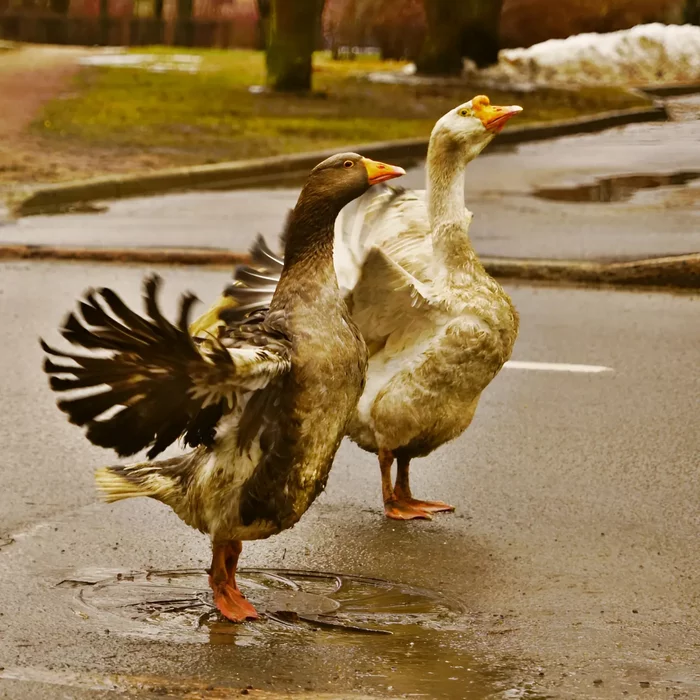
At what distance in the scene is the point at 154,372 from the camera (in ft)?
13.8

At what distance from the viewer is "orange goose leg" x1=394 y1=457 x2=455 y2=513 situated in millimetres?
6035

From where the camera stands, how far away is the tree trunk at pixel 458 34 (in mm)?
28375

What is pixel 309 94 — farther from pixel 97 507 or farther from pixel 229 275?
pixel 97 507

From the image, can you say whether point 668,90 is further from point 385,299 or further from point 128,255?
point 385,299

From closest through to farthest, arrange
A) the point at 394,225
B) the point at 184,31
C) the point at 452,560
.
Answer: the point at 452,560 → the point at 394,225 → the point at 184,31

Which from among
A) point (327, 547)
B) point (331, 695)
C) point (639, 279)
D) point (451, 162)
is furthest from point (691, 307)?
point (331, 695)

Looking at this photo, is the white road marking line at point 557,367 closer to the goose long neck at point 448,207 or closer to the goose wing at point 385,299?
the goose long neck at point 448,207

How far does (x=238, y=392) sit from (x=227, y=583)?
29.4 inches

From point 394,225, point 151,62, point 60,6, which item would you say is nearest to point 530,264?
point 394,225

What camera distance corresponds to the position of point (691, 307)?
9922mm

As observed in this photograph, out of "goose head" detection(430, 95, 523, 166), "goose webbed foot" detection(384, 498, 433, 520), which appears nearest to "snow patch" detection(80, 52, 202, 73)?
"goose head" detection(430, 95, 523, 166)

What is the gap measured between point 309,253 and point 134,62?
3334 centimetres

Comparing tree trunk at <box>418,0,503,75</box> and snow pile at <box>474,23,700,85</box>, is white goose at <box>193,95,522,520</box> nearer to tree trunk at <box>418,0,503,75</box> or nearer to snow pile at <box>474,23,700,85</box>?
tree trunk at <box>418,0,503,75</box>

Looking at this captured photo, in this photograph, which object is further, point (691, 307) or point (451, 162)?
point (691, 307)
